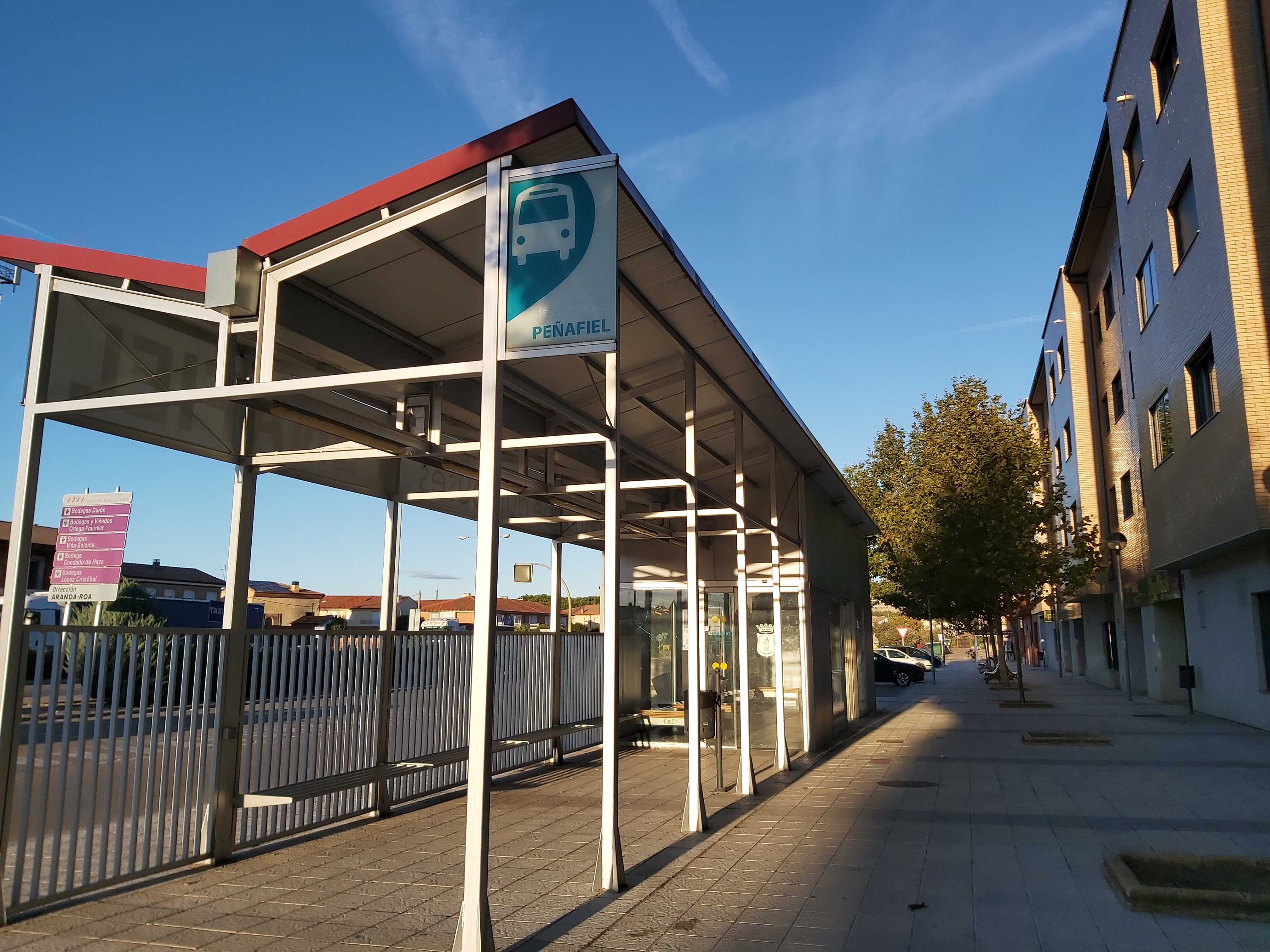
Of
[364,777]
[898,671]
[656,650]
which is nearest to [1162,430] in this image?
[656,650]

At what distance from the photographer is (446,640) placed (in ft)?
33.4

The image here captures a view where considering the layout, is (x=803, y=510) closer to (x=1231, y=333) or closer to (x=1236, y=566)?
(x=1231, y=333)

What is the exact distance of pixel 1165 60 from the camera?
20.4 m

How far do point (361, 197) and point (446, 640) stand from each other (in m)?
5.39

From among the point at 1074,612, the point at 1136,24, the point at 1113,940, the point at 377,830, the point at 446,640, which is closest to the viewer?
the point at 1113,940

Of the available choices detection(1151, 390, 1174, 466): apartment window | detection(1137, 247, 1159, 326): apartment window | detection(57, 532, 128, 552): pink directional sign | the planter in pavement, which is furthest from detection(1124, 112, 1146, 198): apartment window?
detection(57, 532, 128, 552): pink directional sign

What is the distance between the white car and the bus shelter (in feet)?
99.3

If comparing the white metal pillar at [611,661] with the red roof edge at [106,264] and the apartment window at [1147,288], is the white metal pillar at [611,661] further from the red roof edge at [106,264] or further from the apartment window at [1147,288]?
the apartment window at [1147,288]

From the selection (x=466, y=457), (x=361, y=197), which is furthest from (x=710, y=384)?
A: (x=361, y=197)

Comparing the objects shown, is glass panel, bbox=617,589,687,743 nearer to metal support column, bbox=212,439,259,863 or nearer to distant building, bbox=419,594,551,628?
metal support column, bbox=212,439,259,863

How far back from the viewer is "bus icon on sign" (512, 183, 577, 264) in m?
5.68

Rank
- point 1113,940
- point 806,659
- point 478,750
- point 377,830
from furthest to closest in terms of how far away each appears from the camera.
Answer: point 806,659 < point 377,830 < point 1113,940 < point 478,750

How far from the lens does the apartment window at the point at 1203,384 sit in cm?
1727

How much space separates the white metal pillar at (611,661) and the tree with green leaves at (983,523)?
21.3 metres
